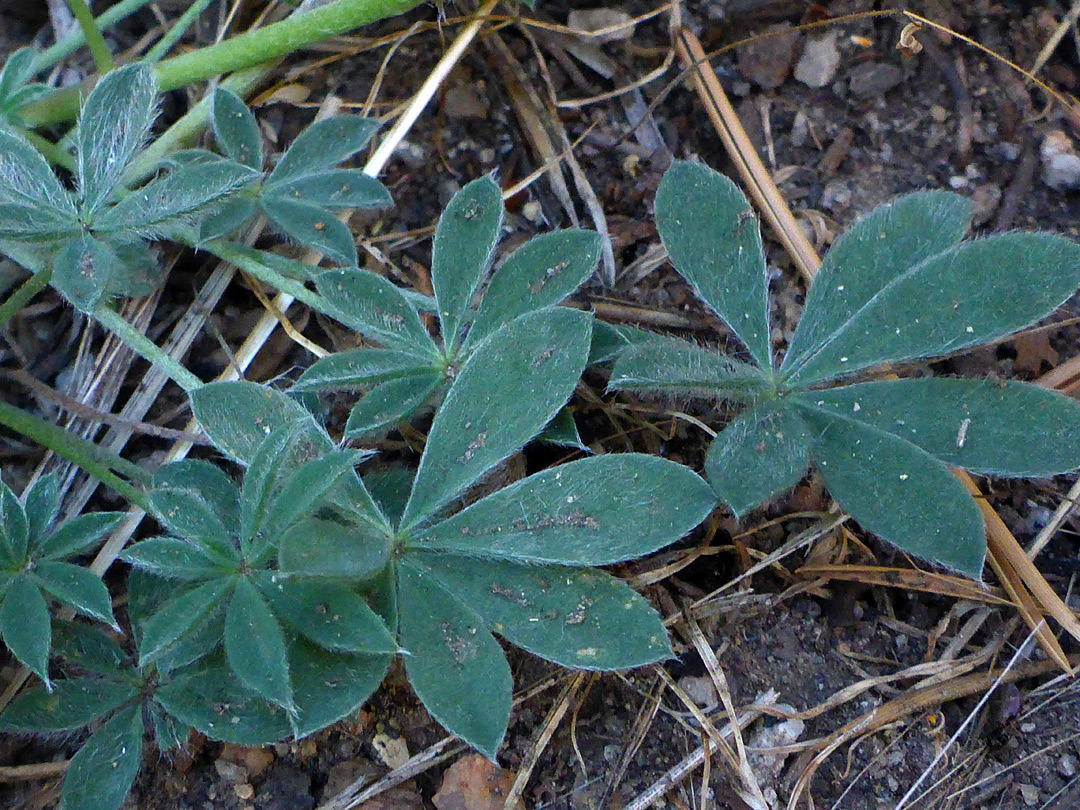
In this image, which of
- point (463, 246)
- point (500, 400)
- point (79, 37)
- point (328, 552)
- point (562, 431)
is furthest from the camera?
point (79, 37)

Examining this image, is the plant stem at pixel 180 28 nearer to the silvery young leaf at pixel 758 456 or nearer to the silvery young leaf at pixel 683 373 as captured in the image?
the silvery young leaf at pixel 683 373

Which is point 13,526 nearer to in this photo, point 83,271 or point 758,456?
point 83,271

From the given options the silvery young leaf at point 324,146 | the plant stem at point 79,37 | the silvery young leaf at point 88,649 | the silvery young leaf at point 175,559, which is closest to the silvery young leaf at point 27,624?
the silvery young leaf at point 88,649

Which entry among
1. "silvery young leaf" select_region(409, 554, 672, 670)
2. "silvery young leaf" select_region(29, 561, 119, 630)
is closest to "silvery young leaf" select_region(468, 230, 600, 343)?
"silvery young leaf" select_region(409, 554, 672, 670)

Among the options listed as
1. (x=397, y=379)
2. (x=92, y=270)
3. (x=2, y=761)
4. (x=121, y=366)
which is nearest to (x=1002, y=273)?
(x=397, y=379)

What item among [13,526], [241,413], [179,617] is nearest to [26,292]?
[13,526]

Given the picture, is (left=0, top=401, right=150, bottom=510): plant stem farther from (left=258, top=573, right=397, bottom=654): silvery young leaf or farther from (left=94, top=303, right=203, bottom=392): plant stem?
(left=258, top=573, right=397, bottom=654): silvery young leaf
